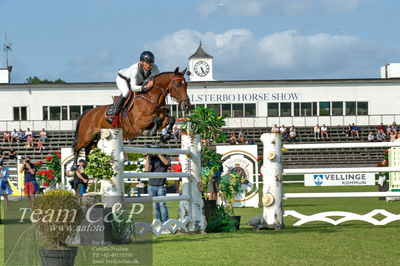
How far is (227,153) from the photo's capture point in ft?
72.4

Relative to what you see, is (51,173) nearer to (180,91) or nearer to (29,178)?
(29,178)

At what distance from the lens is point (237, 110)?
199 ft

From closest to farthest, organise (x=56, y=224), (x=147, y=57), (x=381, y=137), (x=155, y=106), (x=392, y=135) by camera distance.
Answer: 1. (x=56, y=224)
2. (x=147, y=57)
3. (x=155, y=106)
4. (x=392, y=135)
5. (x=381, y=137)

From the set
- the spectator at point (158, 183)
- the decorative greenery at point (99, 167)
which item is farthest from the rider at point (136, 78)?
the decorative greenery at point (99, 167)

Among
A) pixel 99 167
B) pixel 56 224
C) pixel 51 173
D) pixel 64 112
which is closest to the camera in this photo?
pixel 56 224

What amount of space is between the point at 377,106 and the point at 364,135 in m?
8.13

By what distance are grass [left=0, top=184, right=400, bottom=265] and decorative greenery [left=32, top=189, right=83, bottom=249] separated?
1.62 metres

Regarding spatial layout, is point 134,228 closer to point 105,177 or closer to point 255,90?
point 105,177

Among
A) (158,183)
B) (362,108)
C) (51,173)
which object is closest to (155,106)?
(158,183)

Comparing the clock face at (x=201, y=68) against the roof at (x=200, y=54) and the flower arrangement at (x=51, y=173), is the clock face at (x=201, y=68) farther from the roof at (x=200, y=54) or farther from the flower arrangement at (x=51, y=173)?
the flower arrangement at (x=51, y=173)

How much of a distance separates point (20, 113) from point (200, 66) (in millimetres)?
14575

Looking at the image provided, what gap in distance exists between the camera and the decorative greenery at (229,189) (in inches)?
482

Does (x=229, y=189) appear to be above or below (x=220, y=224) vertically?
above

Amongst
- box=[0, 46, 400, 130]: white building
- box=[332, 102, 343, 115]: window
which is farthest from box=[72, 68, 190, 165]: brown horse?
box=[332, 102, 343, 115]: window
